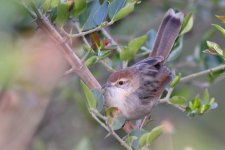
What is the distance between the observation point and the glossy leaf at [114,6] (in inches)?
96.7

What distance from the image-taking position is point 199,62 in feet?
12.2

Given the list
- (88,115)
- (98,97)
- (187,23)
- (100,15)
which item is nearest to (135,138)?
(98,97)

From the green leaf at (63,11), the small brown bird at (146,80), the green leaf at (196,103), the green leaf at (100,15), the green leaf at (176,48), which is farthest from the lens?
the green leaf at (176,48)

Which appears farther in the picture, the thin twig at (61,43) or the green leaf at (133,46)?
the green leaf at (133,46)

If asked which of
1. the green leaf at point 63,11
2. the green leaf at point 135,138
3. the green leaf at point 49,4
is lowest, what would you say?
the green leaf at point 135,138

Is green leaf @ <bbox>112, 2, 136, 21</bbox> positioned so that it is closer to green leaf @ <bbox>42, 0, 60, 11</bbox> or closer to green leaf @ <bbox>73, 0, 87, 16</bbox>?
green leaf @ <bbox>73, 0, 87, 16</bbox>

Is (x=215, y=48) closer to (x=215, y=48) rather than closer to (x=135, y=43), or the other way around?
(x=215, y=48)

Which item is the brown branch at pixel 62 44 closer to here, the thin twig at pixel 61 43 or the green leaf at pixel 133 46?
the thin twig at pixel 61 43

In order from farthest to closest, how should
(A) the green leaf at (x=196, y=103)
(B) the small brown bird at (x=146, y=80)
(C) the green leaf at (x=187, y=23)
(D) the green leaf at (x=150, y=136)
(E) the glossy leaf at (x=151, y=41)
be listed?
(E) the glossy leaf at (x=151, y=41) → (B) the small brown bird at (x=146, y=80) → (C) the green leaf at (x=187, y=23) → (A) the green leaf at (x=196, y=103) → (D) the green leaf at (x=150, y=136)

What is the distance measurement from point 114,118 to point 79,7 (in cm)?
48

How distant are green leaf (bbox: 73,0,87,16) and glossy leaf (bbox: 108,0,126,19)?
0.13 meters

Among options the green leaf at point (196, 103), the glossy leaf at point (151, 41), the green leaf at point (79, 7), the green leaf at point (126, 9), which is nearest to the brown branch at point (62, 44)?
the green leaf at point (79, 7)

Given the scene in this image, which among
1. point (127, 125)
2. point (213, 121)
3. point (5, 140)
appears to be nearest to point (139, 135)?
point (127, 125)

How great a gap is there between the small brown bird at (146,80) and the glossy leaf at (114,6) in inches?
27.8
